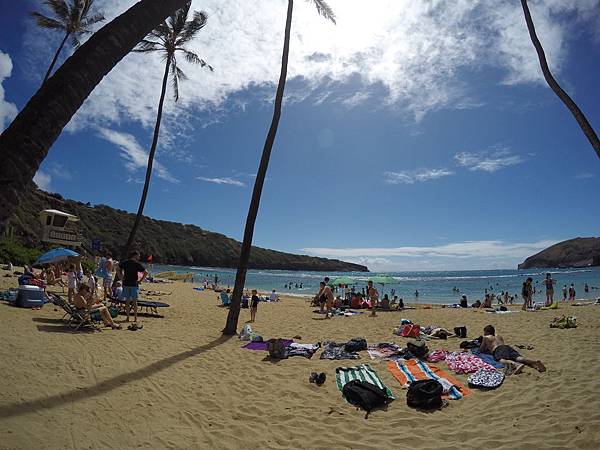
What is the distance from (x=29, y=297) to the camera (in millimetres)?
9555

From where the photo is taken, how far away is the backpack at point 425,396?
4957 mm

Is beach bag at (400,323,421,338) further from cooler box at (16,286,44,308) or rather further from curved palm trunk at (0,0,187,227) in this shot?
cooler box at (16,286,44,308)

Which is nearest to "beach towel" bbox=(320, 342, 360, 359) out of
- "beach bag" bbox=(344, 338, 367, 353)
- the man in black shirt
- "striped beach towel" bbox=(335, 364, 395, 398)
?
"beach bag" bbox=(344, 338, 367, 353)

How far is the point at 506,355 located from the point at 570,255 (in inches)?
5173

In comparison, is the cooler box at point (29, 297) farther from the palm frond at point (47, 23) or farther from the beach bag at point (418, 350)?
the palm frond at point (47, 23)

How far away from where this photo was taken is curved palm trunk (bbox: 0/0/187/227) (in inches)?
86.9

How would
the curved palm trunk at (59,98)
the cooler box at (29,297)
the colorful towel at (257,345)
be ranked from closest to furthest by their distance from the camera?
the curved palm trunk at (59,98), the colorful towel at (257,345), the cooler box at (29,297)

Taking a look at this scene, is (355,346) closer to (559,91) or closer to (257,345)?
(257,345)

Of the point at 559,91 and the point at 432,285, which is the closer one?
the point at 559,91

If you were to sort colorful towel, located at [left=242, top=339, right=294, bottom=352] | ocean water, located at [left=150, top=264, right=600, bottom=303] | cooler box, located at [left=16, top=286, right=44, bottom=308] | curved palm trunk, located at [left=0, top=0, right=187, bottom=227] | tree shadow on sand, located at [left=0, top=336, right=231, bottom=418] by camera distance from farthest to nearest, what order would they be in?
ocean water, located at [left=150, top=264, right=600, bottom=303] → cooler box, located at [left=16, top=286, right=44, bottom=308] → colorful towel, located at [left=242, top=339, right=294, bottom=352] → tree shadow on sand, located at [left=0, top=336, right=231, bottom=418] → curved palm trunk, located at [left=0, top=0, right=187, bottom=227]

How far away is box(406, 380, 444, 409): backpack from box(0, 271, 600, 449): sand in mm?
154

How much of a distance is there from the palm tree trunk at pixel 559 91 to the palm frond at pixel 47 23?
67.5 feet

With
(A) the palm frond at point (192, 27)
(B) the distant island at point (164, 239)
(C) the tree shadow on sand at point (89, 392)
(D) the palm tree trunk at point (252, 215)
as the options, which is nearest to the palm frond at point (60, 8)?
(A) the palm frond at point (192, 27)

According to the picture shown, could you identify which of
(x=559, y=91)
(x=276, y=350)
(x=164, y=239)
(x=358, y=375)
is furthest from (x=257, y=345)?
(x=164, y=239)
